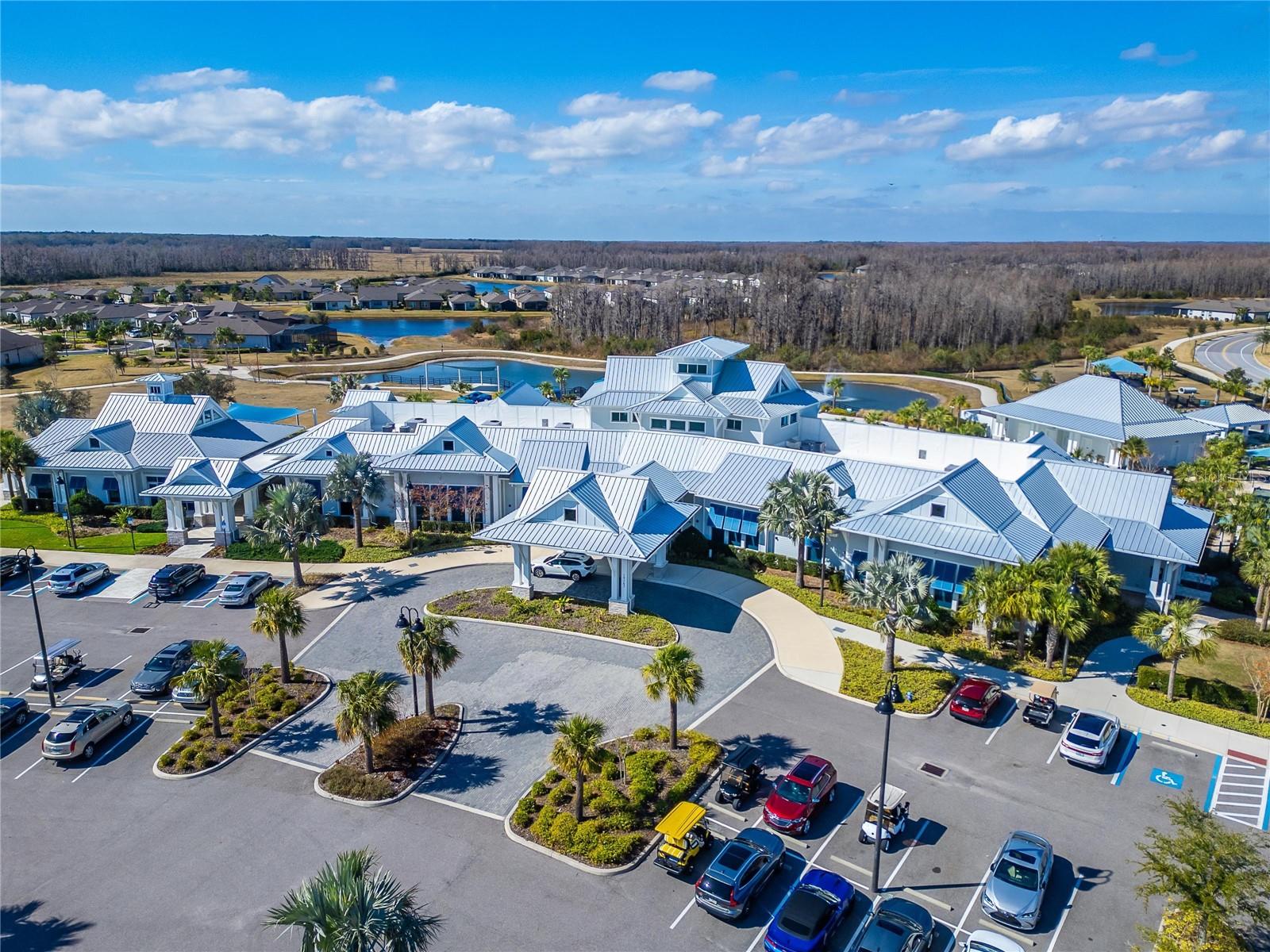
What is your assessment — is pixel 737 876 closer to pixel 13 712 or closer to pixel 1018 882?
pixel 1018 882

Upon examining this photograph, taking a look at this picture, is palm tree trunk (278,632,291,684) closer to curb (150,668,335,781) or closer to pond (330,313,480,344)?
curb (150,668,335,781)

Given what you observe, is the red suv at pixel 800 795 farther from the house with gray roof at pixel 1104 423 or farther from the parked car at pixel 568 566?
the house with gray roof at pixel 1104 423

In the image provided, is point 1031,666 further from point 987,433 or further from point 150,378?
point 150,378

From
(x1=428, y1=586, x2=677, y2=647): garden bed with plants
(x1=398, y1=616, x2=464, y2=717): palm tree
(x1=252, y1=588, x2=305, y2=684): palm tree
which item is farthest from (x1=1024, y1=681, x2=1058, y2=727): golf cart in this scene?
(x1=252, y1=588, x2=305, y2=684): palm tree

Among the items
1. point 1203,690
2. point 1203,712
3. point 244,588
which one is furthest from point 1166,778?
point 244,588

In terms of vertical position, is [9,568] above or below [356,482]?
below

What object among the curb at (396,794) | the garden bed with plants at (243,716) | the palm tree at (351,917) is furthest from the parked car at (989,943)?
the garden bed with plants at (243,716)

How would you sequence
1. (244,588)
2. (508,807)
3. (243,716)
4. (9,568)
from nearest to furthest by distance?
(508,807)
(243,716)
(244,588)
(9,568)
